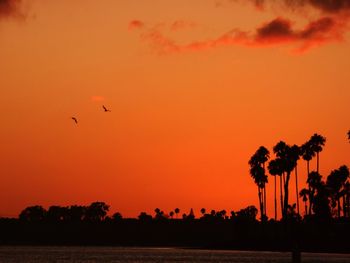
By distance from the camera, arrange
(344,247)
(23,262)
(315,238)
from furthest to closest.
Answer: (315,238) < (344,247) < (23,262)

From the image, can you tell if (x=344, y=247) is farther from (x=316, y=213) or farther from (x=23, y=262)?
(x=23, y=262)

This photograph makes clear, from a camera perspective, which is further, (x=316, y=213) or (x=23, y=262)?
(x=316, y=213)

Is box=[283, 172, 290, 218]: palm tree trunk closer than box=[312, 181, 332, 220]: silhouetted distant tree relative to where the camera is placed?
Yes

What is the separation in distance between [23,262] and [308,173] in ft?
225

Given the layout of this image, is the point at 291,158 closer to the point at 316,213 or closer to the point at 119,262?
the point at 316,213

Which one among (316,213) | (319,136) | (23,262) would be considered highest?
(319,136)

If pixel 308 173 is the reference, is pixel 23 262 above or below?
below

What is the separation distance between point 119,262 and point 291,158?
43242 millimetres

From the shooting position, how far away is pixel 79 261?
156875 mm

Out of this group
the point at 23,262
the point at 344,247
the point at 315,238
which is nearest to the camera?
the point at 23,262

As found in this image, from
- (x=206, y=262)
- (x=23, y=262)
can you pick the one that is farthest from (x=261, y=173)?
(x=23, y=262)

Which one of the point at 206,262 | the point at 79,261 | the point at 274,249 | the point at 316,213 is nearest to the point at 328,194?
the point at 316,213

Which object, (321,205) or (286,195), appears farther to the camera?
(321,205)

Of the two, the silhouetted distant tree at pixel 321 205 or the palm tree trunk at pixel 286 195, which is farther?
the silhouetted distant tree at pixel 321 205
